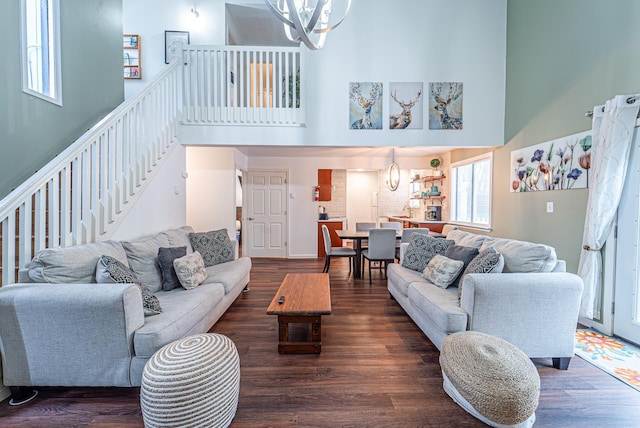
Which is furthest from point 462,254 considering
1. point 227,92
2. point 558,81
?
point 227,92

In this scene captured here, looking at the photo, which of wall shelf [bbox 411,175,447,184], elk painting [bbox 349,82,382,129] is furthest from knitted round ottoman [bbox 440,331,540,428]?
wall shelf [bbox 411,175,447,184]

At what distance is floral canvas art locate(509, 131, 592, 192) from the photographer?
9.98 ft

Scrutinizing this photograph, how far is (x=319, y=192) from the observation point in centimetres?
682

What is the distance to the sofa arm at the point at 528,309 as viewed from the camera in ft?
6.75

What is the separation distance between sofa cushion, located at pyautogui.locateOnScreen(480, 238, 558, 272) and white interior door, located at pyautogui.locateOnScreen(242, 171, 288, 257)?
487 centimetres

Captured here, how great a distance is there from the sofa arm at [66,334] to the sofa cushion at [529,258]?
9.37 ft

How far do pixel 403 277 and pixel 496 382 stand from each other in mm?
1715

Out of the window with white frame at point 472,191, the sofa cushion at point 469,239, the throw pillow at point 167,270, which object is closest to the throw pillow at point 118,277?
the throw pillow at point 167,270

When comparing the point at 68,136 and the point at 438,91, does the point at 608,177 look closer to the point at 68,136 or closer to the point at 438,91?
the point at 438,91

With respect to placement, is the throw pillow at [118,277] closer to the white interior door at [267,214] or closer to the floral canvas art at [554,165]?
the floral canvas art at [554,165]

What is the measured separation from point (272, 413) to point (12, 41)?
4.22 m

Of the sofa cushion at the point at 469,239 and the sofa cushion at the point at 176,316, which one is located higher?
the sofa cushion at the point at 469,239

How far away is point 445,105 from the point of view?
4410mm

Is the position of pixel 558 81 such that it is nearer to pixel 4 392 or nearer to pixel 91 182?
pixel 91 182
